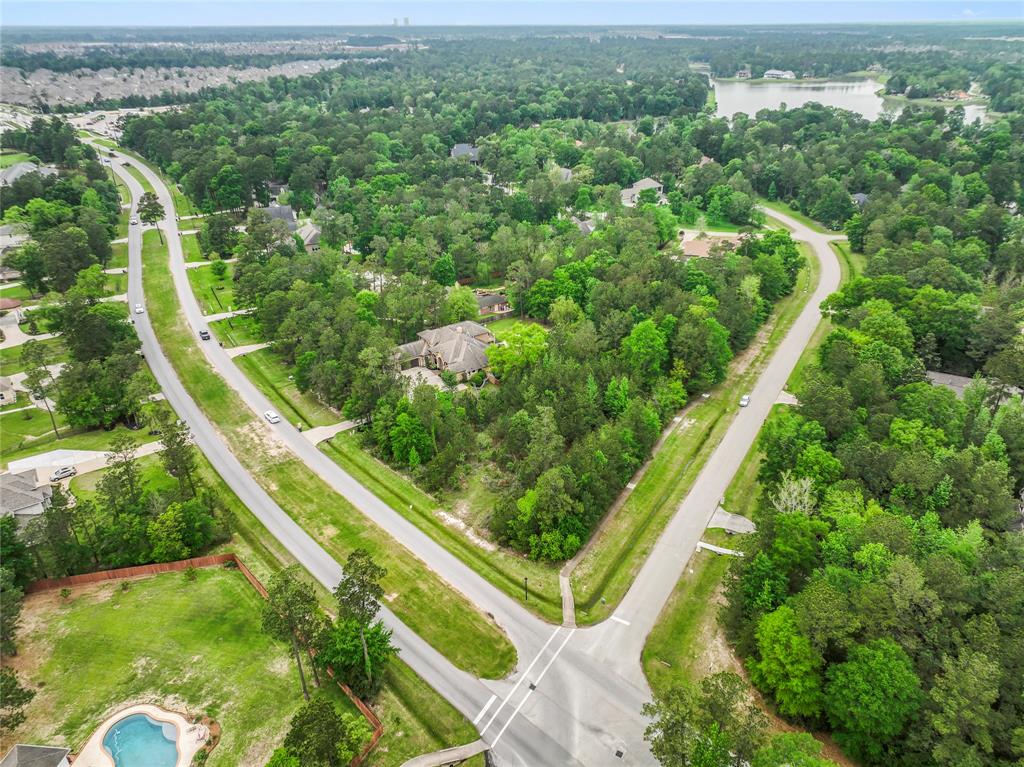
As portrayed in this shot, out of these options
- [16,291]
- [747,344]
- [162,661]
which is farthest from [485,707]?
[16,291]

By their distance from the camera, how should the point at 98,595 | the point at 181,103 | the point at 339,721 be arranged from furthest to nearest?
1. the point at 181,103
2. the point at 98,595
3. the point at 339,721

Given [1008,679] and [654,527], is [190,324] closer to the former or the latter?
[654,527]

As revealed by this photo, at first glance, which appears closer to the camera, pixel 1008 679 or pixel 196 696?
pixel 1008 679

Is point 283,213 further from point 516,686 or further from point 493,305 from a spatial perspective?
Result: point 516,686

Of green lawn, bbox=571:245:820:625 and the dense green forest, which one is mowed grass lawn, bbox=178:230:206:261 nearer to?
the dense green forest

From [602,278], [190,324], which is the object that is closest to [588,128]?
[602,278]

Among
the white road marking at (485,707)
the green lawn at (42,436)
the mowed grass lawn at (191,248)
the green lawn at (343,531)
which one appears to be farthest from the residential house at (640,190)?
the white road marking at (485,707)
